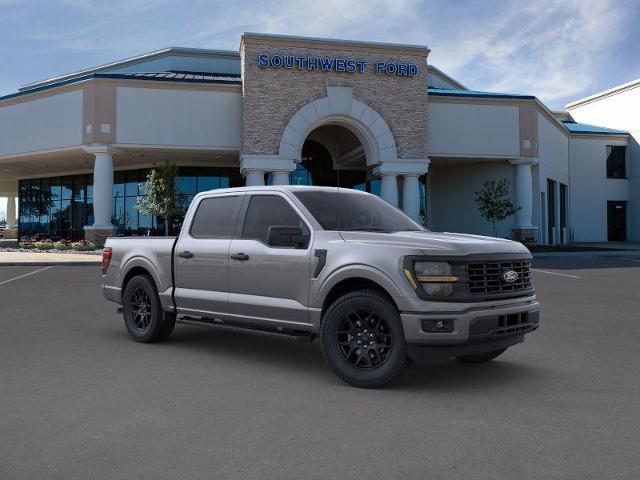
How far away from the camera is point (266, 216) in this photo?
22.8 feet

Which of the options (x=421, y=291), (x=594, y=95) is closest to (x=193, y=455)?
(x=421, y=291)

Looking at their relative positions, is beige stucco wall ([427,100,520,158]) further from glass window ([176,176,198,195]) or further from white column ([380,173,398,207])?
glass window ([176,176,198,195])

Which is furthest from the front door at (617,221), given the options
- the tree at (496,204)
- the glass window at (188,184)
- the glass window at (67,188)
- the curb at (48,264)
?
the glass window at (67,188)

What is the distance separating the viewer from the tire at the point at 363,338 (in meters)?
5.52

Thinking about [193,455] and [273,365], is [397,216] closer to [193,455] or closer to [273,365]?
[273,365]

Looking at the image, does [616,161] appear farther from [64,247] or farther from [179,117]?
[64,247]

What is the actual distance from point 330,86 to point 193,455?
27887mm

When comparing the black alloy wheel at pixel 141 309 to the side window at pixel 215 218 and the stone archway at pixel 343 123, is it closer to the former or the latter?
the side window at pixel 215 218

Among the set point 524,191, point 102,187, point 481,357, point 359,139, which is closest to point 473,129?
point 524,191

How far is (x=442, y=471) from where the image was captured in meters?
3.71

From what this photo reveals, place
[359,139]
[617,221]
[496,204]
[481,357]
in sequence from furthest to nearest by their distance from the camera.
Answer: [617,221] → [496,204] → [359,139] → [481,357]

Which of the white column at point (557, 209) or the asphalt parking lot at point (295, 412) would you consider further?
the white column at point (557, 209)

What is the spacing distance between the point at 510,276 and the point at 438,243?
0.87m

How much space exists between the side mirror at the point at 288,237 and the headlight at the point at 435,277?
1.29 meters
